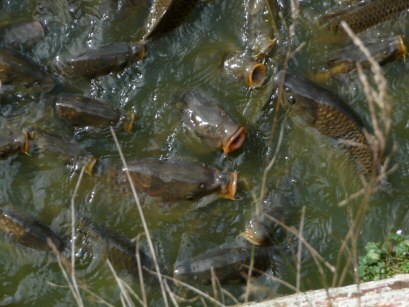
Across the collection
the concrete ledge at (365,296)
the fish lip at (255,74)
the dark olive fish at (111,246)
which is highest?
the fish lip at (255,74)

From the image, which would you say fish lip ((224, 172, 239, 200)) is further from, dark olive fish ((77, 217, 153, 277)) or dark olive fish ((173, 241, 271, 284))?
dark olive fish ((77, 217, 153, 277))

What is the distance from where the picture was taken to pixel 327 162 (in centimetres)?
449

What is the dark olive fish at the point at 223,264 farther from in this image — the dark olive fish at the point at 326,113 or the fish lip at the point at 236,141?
the dark olive fish at the point at 326,113

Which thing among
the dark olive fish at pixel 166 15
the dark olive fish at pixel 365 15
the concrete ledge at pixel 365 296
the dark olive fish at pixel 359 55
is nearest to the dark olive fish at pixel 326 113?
the dark olive fish at pixel 359 55

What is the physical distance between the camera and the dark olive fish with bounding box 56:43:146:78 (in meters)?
4.46

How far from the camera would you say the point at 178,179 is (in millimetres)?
4180

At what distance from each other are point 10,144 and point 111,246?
0.94 metres

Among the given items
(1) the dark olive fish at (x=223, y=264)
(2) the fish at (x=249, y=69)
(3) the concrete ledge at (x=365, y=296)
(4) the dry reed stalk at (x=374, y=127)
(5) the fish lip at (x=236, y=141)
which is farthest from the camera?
(2) the fish at (x=249, y=69)

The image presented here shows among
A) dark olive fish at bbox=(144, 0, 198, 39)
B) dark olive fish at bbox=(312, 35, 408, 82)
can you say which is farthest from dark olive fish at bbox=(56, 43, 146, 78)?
dark olive fish at bbox=(312, 35, 408, 82)

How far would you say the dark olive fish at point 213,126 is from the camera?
429 centimetres

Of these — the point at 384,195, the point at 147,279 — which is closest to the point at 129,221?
the point at 147,279

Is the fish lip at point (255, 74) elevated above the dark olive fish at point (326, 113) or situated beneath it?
elevated above

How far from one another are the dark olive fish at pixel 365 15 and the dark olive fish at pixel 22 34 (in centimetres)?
199

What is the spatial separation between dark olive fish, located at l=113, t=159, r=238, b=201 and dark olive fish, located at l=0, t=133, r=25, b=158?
0.67m
